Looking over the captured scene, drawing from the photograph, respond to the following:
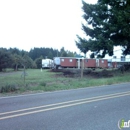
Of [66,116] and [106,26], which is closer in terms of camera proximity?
[66,116]

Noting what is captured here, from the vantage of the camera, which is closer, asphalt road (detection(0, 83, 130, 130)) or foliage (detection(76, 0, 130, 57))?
asphalt road (detection(0, 83, 130, 130))

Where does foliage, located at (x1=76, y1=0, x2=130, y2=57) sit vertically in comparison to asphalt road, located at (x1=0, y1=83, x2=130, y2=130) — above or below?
above

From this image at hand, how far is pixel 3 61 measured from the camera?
44.6 m

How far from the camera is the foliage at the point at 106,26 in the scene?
2244 cm

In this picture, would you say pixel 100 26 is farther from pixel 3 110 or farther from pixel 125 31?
pixel 3 110

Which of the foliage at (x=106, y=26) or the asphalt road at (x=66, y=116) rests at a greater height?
the foliage at (x=106, y=26)

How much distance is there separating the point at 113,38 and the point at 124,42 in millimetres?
1932

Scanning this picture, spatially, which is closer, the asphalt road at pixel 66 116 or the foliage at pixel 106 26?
the asphalt road at pixel 66 116

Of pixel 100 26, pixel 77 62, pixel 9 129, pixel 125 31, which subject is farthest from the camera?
pixel 77 62

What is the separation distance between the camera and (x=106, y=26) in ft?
76.3

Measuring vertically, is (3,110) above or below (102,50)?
below

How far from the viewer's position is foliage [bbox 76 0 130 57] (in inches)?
883

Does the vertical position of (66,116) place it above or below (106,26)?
below

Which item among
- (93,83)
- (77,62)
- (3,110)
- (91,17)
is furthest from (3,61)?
(3,110)
